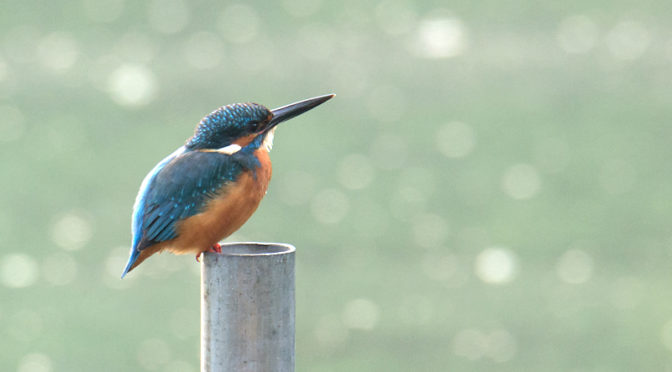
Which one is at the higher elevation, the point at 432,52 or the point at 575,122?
the point at 432,52

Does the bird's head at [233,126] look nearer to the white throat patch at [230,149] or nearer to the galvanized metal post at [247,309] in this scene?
the white throat patch at [230,149]

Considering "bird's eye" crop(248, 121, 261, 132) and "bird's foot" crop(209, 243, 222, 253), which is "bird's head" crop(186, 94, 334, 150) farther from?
"bird's foot" crop(209, 243, 222, 253)

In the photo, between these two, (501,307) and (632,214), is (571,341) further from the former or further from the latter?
(632,214)

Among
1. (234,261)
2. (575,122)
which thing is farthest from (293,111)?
(575,122)

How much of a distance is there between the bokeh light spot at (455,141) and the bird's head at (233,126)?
14.4 feet

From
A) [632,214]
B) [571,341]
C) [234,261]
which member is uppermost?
[632,214]

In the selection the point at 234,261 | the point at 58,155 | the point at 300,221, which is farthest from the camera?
the point at 58,155

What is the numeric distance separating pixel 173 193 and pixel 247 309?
61 centimetres

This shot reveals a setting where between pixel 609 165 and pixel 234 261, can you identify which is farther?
pixel 609 165

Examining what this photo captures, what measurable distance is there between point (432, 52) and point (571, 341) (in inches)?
138

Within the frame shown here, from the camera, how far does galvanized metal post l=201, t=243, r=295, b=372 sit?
2.78 m

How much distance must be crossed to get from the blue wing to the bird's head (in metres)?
0.07

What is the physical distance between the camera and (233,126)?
3.31 metres

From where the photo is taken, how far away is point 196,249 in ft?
10.7
